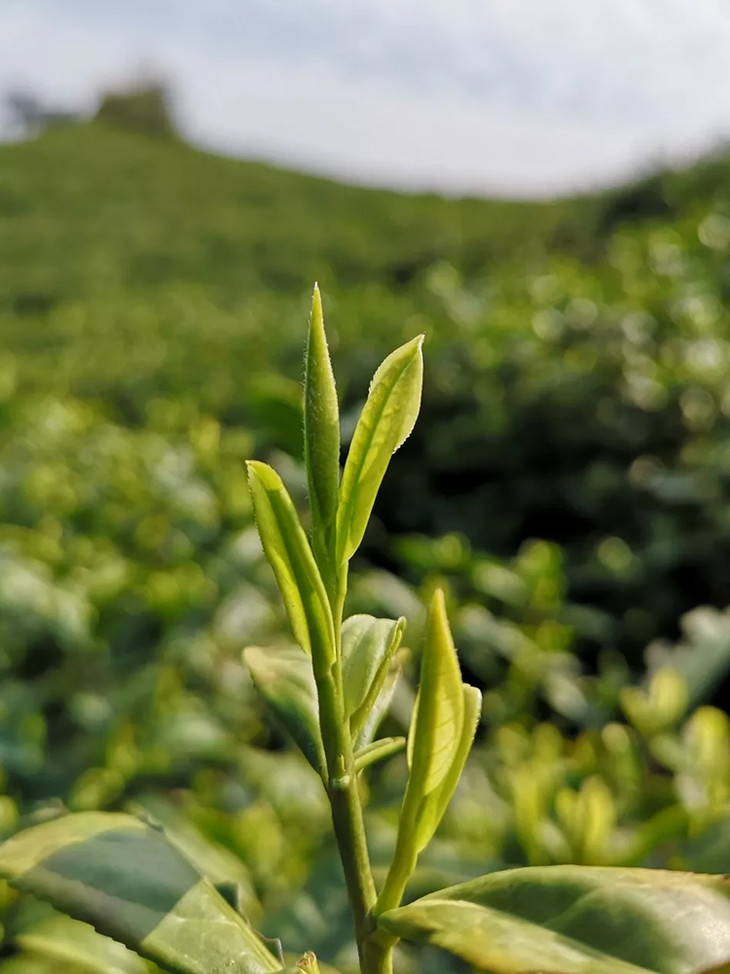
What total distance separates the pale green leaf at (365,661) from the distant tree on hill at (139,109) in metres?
24.3

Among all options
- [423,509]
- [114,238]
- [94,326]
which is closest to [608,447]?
[423,509]

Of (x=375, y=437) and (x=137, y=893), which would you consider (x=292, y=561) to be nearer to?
(x=375, y=437)

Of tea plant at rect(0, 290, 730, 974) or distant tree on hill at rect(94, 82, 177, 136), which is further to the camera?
distant tree on hill at rect(94, 82, 177, 136)

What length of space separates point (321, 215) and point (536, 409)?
1206 cm

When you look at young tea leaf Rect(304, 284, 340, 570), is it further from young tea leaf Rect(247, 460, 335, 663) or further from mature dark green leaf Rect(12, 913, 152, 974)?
mature dark green leaf Rect(12, 913, 152, 974)

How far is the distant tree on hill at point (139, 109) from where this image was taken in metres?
23.0

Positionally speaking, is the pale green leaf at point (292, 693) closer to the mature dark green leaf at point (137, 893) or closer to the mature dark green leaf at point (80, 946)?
the mature dark green leaf at point (137, 893)

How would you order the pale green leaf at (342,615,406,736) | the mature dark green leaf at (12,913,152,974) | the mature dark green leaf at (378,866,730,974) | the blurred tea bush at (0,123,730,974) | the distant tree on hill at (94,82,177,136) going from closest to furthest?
the mature dark green leaf at (378,866,730,974) < the pale green leaf at (342,615,406,736) < the mature dark green leaf at (12,913,152,974) < the blurred tea bush at (0,123,730,974) < the distant tree on hill at (94,82,177,136)

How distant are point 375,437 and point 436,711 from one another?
0.37 feet

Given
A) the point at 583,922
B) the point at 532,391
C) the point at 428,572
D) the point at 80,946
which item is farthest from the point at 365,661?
the point at 532,391

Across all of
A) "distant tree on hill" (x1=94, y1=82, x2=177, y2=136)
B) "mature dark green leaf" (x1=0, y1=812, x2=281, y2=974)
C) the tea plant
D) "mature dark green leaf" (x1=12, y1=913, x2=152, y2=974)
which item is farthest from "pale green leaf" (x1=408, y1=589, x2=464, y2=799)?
"distant tree on hill" (x1=94, y1=82, x2=177, y2=136)

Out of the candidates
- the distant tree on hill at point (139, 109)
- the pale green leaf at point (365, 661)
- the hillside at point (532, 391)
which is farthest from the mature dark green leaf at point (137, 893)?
the distant tree on hill at point (139, 109)

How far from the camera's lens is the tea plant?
0.31 meters

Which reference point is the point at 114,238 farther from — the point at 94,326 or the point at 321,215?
the point at 94,326
